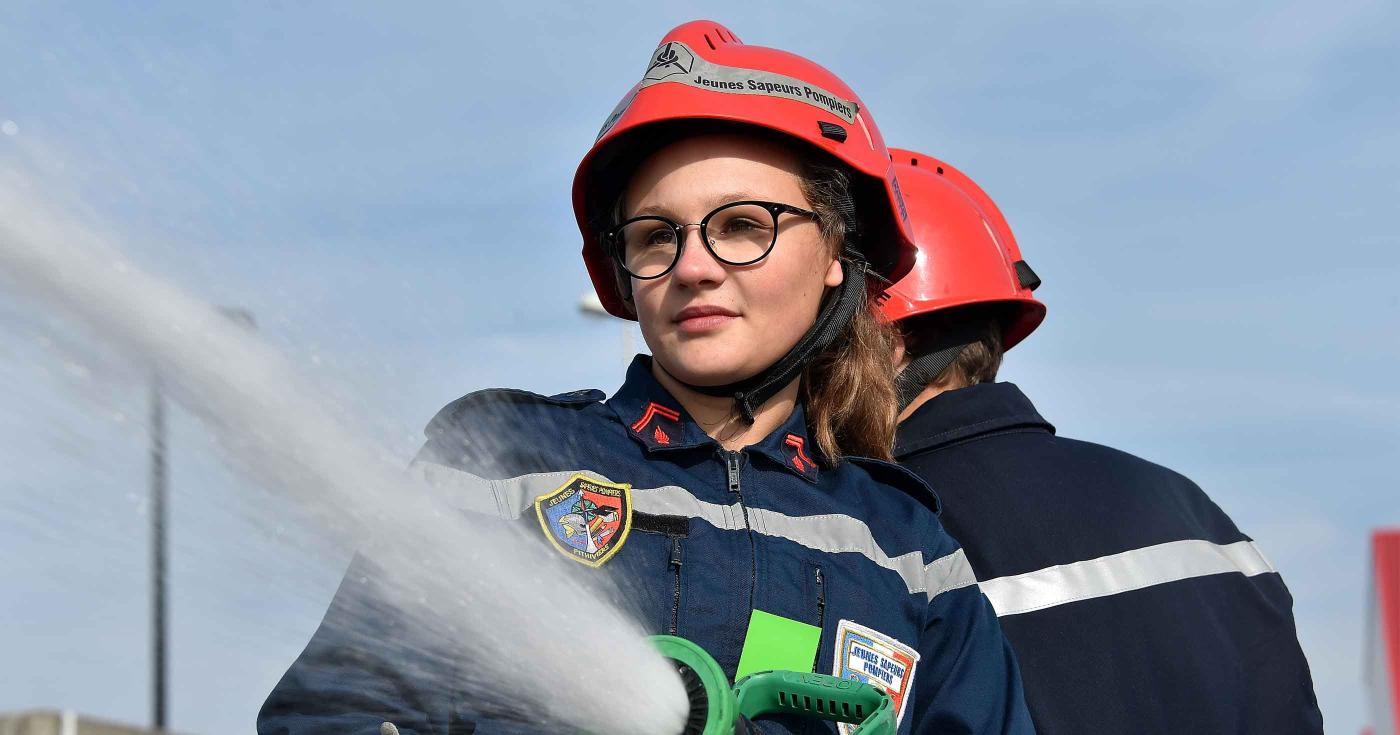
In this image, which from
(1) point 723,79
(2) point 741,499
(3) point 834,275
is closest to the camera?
(2) point 741,499

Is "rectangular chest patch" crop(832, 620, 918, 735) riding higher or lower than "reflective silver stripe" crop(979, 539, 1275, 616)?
lower

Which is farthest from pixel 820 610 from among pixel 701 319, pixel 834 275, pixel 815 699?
pixel 834 275

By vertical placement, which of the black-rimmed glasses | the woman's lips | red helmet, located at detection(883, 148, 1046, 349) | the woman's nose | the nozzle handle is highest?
red helmet, located at detection(883, 148, 1046, 349)

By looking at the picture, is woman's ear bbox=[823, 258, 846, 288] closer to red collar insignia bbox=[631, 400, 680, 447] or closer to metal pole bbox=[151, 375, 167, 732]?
red collar insignia bbox=[631, 400, 680, 447]

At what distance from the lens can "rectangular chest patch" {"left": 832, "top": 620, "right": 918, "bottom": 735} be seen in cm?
338

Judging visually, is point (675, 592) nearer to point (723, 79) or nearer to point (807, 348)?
point (807, 348)

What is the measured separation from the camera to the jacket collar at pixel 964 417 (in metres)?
4.89

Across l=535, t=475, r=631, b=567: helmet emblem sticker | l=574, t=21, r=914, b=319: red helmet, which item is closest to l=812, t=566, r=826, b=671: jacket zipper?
l=535, t=475, r=631, b=567: helmet emblem sticker

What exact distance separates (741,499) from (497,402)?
59 centimetres

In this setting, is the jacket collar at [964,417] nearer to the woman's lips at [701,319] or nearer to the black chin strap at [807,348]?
the black chin strap at [807,348]

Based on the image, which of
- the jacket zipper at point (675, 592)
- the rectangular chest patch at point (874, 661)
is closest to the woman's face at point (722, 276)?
the jacket zipper at point (675, 592)

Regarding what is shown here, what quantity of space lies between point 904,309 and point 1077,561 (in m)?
1.50

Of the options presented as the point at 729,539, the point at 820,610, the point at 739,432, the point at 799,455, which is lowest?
the point at 820,610

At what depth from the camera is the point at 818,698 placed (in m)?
3.02
